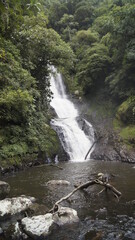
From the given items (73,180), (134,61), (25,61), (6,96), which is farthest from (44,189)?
(134,61)

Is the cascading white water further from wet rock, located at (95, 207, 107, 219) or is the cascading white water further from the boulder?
the boulder

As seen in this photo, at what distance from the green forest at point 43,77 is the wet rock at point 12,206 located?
413cm

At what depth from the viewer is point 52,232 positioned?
496 cm

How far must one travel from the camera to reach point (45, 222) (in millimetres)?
5020

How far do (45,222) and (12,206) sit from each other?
1.56 metres

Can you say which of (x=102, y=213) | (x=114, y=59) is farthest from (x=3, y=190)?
(x=114, y=59)

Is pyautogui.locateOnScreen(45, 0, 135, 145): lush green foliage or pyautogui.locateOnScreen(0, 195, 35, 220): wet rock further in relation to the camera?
pyautogui.locateOnScreen(45, 0, 135, 145): lush green foliage

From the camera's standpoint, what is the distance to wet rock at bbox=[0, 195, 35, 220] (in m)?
5.88

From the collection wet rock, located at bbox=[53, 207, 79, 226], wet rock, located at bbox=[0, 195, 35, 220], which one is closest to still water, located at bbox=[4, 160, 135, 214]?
wet rock, located at bbox=[53, 207, 79, 226]

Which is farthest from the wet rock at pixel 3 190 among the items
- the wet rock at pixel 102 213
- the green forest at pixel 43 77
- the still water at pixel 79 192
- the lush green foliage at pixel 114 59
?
the lush green foliage at pixel 114 59

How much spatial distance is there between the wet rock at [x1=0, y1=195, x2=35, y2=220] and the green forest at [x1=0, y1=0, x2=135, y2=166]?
4125 mm

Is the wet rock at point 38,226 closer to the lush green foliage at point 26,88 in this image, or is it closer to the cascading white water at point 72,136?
the lush green foliage at point 26,88

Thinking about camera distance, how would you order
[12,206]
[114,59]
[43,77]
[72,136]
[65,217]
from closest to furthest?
[65,217]
[12,206]
[72,136]
[43,77]
[114,59]

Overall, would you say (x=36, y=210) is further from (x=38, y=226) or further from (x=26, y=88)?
(x=26, y=88)
